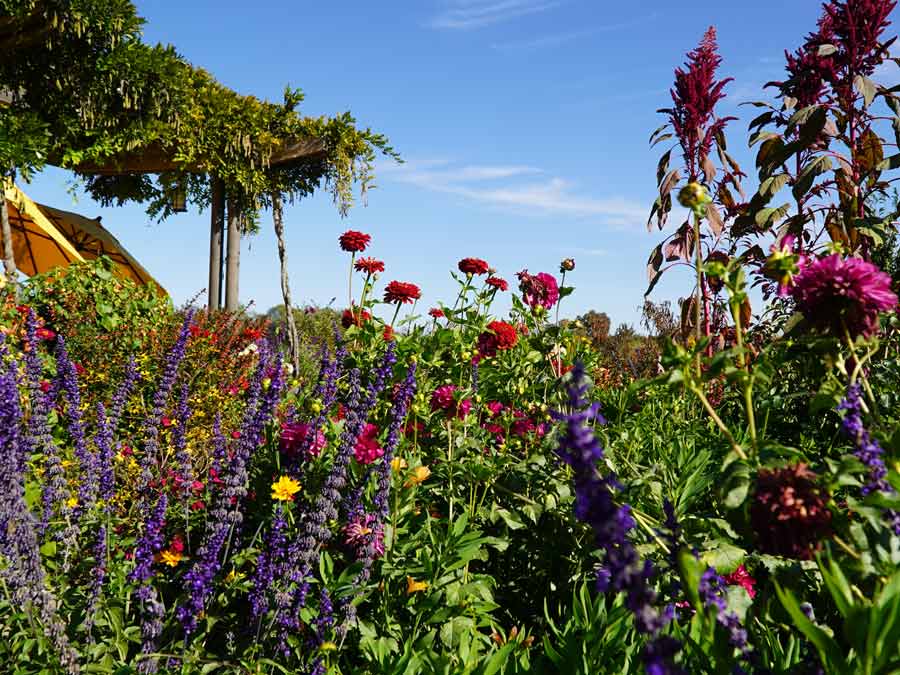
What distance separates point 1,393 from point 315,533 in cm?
105

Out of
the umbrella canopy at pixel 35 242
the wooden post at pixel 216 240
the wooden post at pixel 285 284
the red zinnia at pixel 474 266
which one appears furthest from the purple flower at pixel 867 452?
the wooden post at pixel 216 240

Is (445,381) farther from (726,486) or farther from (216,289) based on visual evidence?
(216,289)

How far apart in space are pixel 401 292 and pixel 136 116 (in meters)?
9.39

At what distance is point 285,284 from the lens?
12.4 meters

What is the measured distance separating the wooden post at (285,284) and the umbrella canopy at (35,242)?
348 centimetres

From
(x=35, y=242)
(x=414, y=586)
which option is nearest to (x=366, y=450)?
(x=414, y=586)

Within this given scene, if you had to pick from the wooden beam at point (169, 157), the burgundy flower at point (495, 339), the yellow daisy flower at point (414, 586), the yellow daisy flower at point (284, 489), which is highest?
the wooden beam at point (169, 157)

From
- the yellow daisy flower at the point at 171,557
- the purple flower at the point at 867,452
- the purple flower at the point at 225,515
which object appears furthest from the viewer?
the yellow daisy flower at the point at 171,557

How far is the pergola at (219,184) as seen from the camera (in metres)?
12.8

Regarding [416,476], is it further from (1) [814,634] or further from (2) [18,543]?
(1) [814,634]

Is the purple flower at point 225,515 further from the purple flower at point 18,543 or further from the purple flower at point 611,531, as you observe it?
the purple flower at point 611,531

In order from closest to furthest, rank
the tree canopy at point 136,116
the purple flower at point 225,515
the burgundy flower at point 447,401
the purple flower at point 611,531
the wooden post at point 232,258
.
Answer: the purple flower at point 611,531
the purple flower at point 225,515
the burgundy flower at point 447,401
the tree canopy at point 136,116
the wooden post at point 232,258

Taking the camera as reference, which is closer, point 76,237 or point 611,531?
point 611,531

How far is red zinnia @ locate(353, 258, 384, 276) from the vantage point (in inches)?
159
